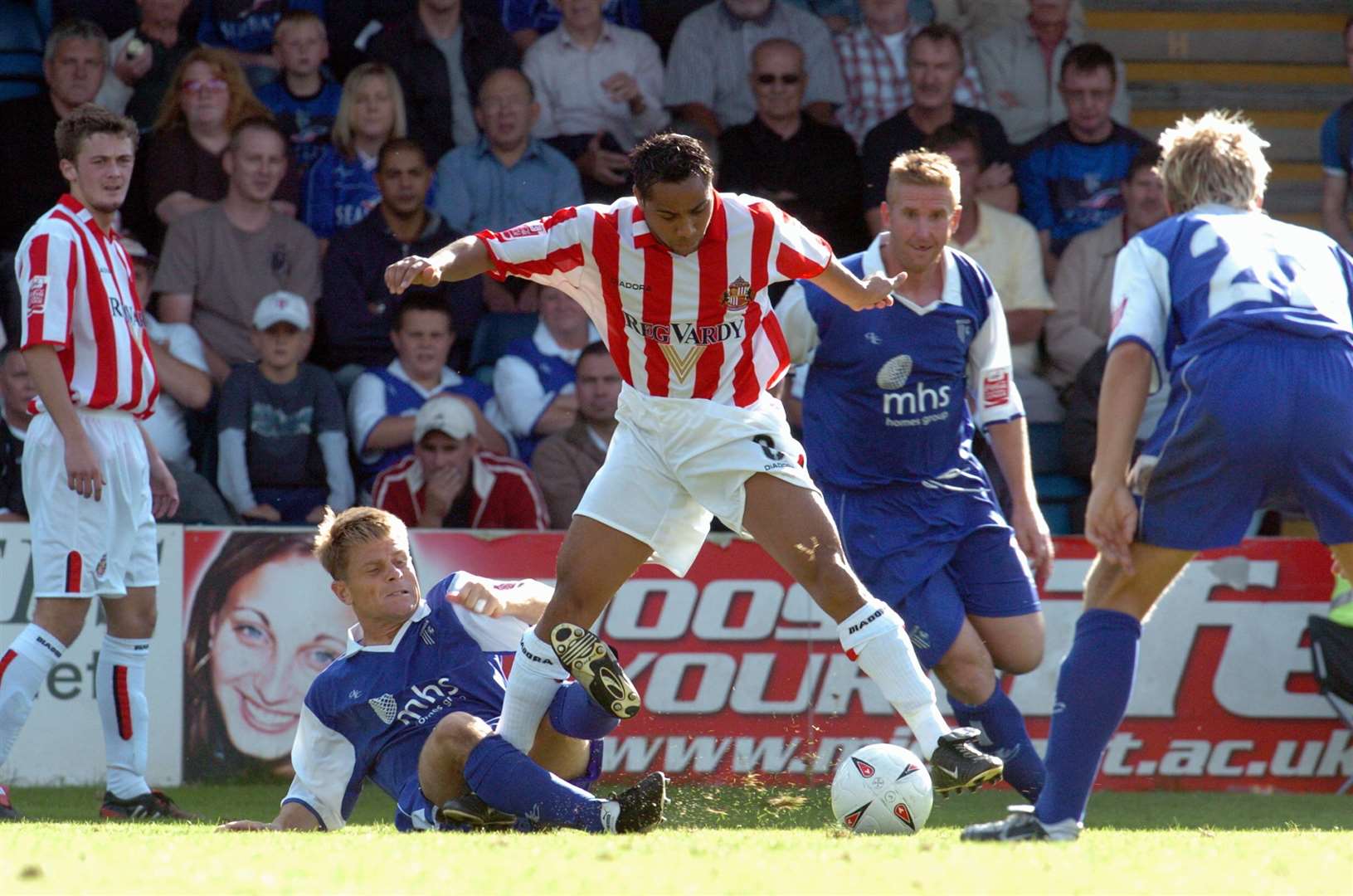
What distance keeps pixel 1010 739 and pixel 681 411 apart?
6.22 feet

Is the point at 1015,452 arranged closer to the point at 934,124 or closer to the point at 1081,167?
the point at 934,124

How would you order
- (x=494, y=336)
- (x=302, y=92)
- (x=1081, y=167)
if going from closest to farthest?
(x=494, y=336), (x=302, y=92), (x=1081, y=167)

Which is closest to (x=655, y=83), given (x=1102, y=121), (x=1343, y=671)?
(x=1102, y=121)

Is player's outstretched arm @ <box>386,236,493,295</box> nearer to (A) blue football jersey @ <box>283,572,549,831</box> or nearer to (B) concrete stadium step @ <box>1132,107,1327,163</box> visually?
(A) blue football jersey @ <box>283,572,549,831</box>

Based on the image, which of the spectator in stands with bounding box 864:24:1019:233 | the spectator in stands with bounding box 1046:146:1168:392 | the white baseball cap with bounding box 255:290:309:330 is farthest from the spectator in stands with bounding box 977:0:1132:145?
the white baseball cap with bounding box 255:290:309:330

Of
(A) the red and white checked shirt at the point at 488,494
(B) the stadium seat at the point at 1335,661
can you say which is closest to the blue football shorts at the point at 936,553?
(B) the stadium seat at the point at 1335,661

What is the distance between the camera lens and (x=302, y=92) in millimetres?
10375

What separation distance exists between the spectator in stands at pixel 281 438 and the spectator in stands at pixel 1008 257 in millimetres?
3642

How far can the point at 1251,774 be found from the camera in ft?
27.6

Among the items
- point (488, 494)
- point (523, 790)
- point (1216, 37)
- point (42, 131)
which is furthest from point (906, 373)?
point (1216, 37)

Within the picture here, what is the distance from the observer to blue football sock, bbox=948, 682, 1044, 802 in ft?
20.8

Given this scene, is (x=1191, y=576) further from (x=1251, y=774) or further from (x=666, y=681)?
(x=666, y=681)

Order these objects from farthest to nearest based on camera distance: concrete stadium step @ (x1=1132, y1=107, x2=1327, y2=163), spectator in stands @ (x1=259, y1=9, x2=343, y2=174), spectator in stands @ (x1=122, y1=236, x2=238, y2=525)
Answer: concrete stadium step @ (x1=1132, y1=107, x2=1327, y2=163) → spectator in stands @ (x1=259, y1=9, x2=343, y2=174) → spectator in stands @ (x1=122, y1=236, x2=238, y2=525)

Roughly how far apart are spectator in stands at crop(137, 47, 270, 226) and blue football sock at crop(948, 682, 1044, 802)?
562 cm
